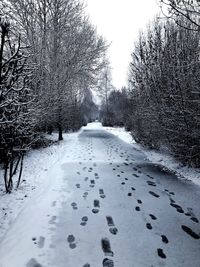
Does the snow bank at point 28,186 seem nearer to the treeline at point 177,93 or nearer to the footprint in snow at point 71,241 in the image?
the footprint in snow at point 71,241

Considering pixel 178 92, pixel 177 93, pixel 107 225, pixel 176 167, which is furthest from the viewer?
pixel 176 167

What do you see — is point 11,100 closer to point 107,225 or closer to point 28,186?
point 107,225

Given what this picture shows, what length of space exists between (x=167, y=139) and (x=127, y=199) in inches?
168

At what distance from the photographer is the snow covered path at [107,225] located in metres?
3.29

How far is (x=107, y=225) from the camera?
167 inches

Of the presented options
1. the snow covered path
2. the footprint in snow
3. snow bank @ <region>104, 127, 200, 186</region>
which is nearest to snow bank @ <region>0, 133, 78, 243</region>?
the snow covered path

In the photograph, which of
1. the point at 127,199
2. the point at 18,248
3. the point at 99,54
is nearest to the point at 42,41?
the point at 99,54

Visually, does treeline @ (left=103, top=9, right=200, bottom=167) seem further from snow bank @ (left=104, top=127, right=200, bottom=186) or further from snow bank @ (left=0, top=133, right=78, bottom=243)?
snow bank @ (left=0, top=133, right=78, bottom=243)

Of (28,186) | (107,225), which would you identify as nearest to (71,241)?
(107,225)

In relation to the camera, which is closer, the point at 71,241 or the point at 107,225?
the point at 71,241

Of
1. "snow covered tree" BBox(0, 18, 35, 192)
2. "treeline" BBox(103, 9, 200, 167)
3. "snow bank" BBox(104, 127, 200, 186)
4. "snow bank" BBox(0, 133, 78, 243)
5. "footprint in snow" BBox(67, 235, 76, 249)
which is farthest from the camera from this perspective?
"snow bank" BBox(104, 127, 200, 186)

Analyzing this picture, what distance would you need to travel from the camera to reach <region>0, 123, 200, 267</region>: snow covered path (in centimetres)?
329

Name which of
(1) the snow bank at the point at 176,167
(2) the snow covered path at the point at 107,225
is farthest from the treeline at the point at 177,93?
(2) the snow covered path at the point at 107,225

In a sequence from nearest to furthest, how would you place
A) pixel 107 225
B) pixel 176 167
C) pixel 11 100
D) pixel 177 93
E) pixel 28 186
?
pixel 11 100
pixel 107 225
pixel 28 186
pixel 177 93
pixel 176 167
